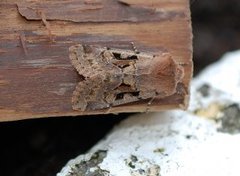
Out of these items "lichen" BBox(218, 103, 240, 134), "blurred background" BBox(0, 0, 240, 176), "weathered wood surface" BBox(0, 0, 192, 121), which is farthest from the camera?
"blurred background" BBox(0, 0, 240, 176)

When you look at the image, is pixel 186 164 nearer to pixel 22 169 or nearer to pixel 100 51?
pixel 100 51

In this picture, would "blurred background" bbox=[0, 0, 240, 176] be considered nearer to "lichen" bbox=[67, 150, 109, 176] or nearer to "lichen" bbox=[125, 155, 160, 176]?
"lichen" bbox=[67, 150, 109, 176]

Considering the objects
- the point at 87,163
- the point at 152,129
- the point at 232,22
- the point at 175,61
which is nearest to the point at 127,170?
the point at 87,163

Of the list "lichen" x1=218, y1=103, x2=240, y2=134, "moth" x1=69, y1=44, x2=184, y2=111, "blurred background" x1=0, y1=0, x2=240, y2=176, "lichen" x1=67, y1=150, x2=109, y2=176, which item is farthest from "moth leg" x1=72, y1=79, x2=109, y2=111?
"lichen" x1=218, y1=103, x2=240, y2=134

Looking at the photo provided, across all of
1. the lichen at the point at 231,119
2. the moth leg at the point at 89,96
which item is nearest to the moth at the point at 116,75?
the moth leg at the point at 89,96

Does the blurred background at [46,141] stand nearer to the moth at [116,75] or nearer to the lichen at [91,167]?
the lichen at [91,167]

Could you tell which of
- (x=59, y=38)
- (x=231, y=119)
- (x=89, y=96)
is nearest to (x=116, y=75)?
(x=89, y=96)

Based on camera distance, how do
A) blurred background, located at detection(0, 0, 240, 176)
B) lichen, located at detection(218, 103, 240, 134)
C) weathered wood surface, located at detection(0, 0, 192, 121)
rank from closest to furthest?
weathered wood surface, located at detection(0, 0, 192, 121) → lichen, located at detection(218, 103, 240, 134) → blurred background, located at detection(0, 0, 240, 176)
